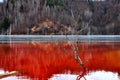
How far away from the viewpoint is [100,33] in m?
118

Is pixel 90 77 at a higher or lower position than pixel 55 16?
higher

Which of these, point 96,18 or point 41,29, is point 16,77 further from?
point 96,18

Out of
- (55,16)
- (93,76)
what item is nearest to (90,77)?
(93,76)

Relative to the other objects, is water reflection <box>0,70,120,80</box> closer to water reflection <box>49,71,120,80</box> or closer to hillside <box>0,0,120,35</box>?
water reflection <box>49,71,120,80</box>

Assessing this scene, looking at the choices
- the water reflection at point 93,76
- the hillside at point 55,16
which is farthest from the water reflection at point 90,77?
the hillside at point 55,16

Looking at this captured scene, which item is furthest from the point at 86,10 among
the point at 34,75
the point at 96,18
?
the point at 34,75

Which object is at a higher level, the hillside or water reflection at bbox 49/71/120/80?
water reflection at bbox 49/71/120/80

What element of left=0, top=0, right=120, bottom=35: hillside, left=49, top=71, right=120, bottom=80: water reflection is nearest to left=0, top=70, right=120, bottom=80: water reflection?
left=49, top=71, right=120, bottom=80: water reflection

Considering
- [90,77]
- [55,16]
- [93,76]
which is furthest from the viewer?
[55,16]

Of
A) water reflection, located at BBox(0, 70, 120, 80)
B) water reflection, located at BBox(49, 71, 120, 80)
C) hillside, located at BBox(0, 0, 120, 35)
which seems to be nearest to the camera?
water reflection, located at BBox(0, 70, 120, 80)

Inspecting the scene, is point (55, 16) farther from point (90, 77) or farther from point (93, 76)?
point (90, 77)

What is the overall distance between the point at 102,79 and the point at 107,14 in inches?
4389

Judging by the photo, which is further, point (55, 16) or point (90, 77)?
point (55, 16)

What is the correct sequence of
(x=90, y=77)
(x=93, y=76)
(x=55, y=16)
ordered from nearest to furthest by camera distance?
(x=90, y=77)
(x=93, y=76)
(x=55, y=16)
